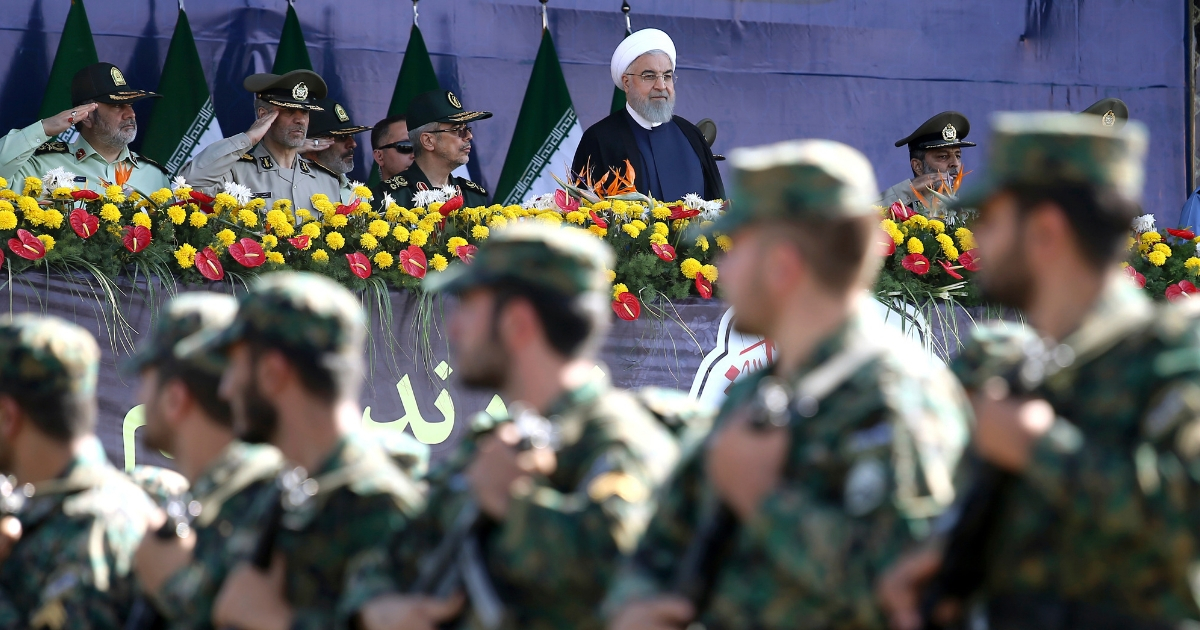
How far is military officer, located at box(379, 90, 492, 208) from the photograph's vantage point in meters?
7.89

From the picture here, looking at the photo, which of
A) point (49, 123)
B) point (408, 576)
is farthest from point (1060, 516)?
point (49, 123)

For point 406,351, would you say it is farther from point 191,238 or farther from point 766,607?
point 766,607

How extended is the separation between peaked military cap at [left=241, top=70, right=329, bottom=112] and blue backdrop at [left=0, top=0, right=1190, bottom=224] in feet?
3.53

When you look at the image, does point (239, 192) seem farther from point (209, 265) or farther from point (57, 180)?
point (57, 180)

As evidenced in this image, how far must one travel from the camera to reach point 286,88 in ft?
25.1

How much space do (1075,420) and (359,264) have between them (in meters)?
3.62

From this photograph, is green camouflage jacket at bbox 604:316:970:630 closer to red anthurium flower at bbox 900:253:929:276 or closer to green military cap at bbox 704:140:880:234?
green military cap at bbox 704:140:880:234

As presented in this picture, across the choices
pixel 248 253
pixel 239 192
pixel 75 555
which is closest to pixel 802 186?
pixel 75 555

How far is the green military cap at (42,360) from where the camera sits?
330 cm

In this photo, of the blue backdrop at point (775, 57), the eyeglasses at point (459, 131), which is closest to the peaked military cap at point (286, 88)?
the eyeglasses at point (459, 131)

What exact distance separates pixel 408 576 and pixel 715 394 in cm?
297

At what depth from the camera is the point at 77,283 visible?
17.1ft

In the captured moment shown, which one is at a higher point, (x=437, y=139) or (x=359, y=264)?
(x=437, y=139)

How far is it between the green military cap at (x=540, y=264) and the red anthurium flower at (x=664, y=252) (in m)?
2.87
